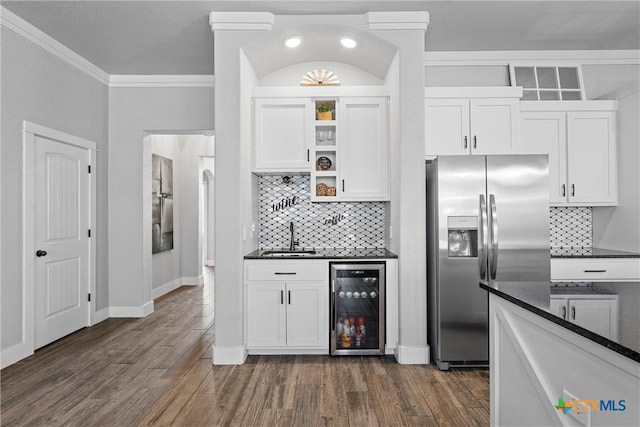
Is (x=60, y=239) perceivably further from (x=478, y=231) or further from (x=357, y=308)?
(x=478, y=231)

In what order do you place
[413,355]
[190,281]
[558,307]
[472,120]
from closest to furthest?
[558,307] < [413,355] < [472,120] < [190,281]

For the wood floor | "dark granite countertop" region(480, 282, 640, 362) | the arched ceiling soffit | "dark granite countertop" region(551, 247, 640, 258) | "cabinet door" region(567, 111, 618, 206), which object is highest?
the arched ceiling soffit

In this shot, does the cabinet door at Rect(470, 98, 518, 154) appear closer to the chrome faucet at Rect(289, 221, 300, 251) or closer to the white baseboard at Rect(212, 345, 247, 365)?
the chrome faucet at Rect(289, 221, 300, 251)

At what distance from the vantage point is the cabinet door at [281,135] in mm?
3785

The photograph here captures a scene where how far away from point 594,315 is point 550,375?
257 millimetres

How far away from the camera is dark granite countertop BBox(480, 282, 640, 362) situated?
990 millimetres

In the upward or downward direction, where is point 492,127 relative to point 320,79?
downward

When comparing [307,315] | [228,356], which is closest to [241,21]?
[307,315]

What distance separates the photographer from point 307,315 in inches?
136

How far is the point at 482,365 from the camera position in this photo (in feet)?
10.6

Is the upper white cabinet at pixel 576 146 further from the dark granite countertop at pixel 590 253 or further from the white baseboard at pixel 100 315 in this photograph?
the white baseboard at pixel 100 315

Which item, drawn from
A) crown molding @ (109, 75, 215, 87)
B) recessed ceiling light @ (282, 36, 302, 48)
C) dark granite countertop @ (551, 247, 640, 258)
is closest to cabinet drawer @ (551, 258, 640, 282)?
dark granite countertop @ (551, 247, 640, 258)

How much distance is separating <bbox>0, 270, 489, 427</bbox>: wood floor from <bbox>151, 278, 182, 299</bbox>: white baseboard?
1988mm

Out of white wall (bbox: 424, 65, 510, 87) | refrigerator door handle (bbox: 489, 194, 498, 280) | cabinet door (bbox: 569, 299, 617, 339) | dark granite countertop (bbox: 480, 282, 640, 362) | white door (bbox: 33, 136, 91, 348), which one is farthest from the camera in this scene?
white wall (bbox: 424, 65, 510, 87)
